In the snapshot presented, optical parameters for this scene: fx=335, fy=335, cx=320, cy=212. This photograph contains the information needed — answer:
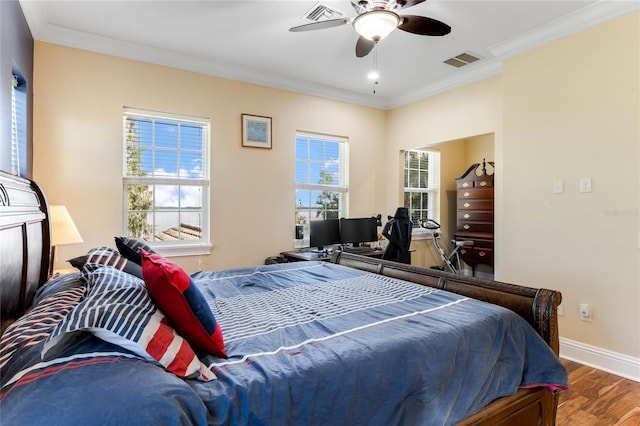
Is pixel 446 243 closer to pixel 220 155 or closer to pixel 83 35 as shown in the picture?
pixel 220 155

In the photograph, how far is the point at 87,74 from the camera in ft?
10.3

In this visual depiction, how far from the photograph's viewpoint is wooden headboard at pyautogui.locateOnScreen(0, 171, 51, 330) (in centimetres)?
111

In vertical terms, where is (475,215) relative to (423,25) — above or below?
below

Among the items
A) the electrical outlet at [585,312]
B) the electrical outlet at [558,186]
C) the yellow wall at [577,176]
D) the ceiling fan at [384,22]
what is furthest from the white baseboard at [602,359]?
the ceiling fan at [384,22]

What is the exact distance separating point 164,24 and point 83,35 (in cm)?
80

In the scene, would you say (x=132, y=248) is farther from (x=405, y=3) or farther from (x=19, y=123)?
(x=405, y=3)

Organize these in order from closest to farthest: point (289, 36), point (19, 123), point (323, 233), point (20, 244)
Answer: point (20, 244) → point (19, 123) → point (289, 36) → point (323, 233)

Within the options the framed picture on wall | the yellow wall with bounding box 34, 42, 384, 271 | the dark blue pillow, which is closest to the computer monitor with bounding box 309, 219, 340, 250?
the yellow wall with bounding box 34, 42, 384, 271

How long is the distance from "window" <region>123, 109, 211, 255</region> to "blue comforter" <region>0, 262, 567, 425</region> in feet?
6.11

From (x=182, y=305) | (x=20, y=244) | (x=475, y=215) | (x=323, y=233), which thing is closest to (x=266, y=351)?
(x=182, y=305)

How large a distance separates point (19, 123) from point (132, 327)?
106 inches

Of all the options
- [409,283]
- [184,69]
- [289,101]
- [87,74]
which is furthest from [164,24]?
[409,283]

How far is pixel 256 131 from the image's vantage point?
3994 mm

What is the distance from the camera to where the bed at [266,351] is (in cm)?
79
